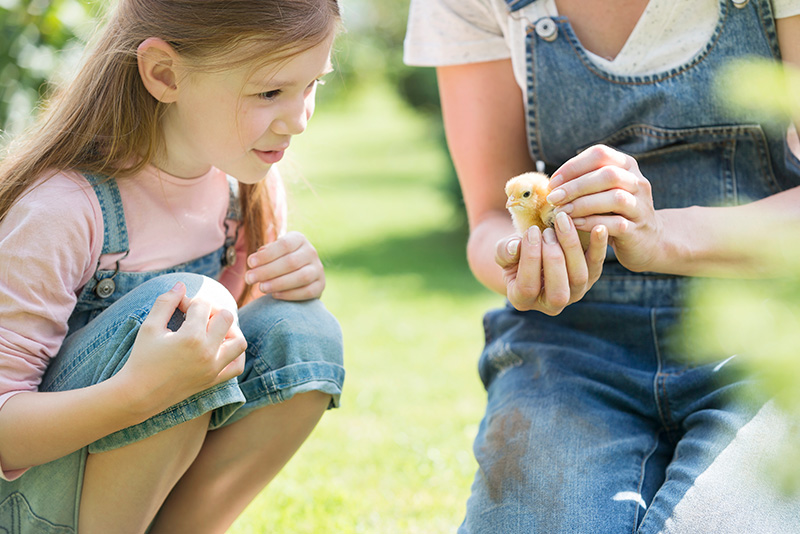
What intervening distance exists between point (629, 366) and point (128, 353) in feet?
3.83

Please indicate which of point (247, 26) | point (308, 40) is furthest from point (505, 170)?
point (247, 26)

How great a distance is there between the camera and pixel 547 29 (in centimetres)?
194

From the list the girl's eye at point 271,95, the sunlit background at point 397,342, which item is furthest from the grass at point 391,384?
the girl's eye at point 271,95

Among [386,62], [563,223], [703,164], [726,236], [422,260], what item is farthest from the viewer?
[386,62]

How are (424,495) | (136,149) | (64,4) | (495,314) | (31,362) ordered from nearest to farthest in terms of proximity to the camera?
(31,362), (136,149), (495,314), (424,495), (64,4)

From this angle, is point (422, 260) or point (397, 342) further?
point (422, 260)

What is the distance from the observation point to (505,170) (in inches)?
85.4

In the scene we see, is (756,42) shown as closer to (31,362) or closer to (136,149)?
(136,149)

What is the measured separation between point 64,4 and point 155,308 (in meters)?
2.15

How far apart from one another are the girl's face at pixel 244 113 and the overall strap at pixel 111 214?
0.17 m

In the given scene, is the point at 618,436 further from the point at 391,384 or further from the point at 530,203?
the point at 391,384

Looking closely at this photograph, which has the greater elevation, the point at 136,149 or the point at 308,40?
the point at 308,40

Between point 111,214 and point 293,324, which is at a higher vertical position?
point 111,214

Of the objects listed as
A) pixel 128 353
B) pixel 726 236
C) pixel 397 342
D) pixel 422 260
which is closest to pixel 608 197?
pixel 726 236
